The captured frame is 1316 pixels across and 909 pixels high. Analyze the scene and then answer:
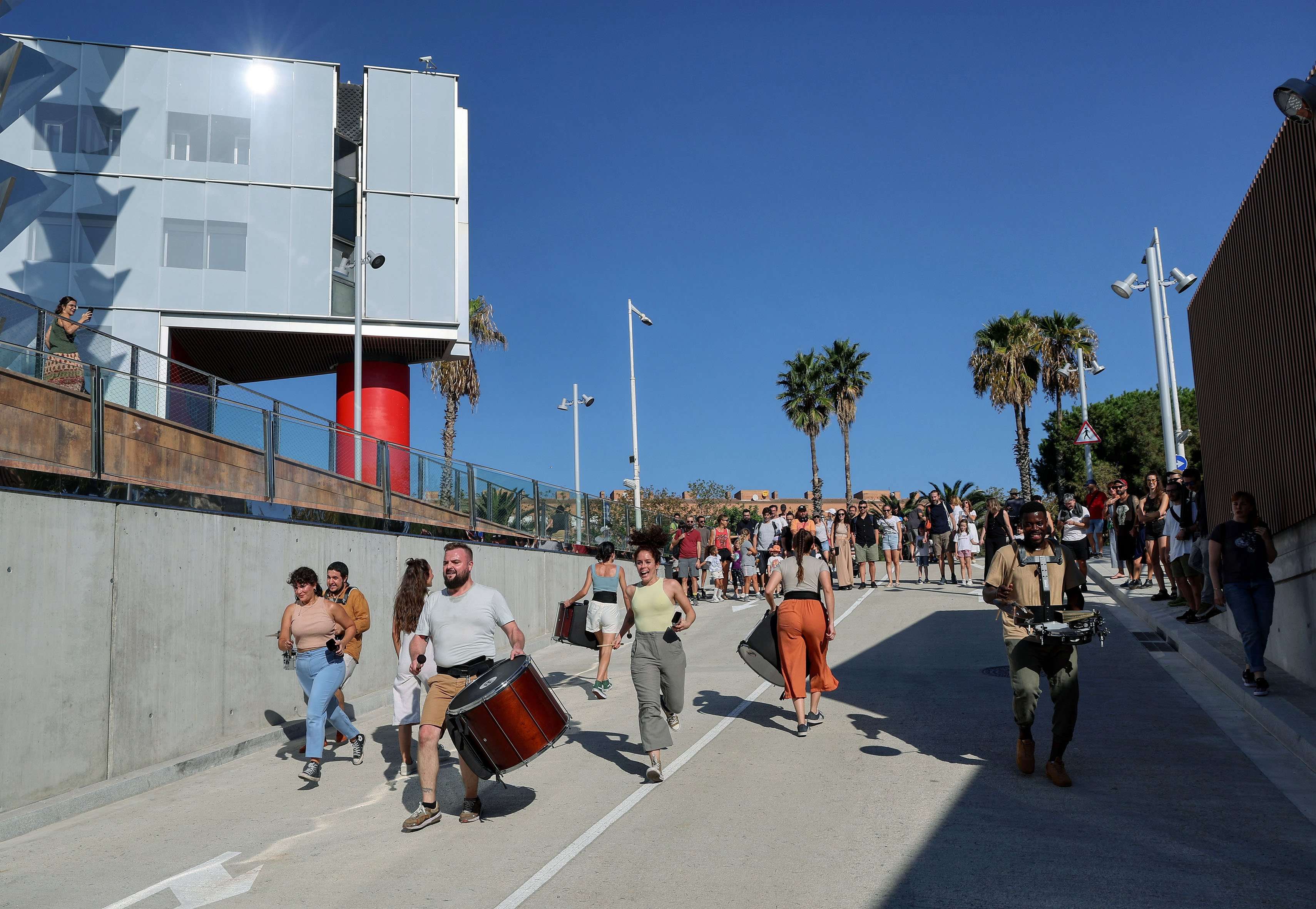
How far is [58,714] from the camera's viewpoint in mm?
8398

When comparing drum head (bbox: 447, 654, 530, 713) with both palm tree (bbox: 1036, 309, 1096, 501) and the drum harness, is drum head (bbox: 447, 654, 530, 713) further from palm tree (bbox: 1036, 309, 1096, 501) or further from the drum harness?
palm tree (bbox: 1036, 309, 1096, 501)

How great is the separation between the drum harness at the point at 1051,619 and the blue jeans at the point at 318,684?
556 cm

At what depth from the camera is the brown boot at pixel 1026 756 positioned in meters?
7.70

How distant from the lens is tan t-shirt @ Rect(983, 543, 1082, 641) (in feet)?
25.2

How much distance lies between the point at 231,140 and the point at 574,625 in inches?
909

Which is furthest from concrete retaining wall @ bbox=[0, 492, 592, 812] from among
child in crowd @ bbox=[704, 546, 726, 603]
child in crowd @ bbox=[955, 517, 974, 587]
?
child in crowd @ bbox=[955, 517, 974, 587]

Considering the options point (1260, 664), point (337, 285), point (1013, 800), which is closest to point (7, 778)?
point (1013, 800)

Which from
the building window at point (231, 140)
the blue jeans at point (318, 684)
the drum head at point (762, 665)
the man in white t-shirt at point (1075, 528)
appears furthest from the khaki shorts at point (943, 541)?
the building window at point (231, 140)

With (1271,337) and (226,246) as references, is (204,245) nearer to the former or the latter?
(226,246)

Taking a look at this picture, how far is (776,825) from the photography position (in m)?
6.73

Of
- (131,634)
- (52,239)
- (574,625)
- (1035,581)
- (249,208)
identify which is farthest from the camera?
(249,208)

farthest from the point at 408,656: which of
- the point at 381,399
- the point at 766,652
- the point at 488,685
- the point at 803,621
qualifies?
the point at 381,399

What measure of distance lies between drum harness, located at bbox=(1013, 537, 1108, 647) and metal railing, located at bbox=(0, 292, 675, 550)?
25.4 ft

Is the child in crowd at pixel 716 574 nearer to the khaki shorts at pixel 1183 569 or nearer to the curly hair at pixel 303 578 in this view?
the khaki shorts at pixel 1183 569
